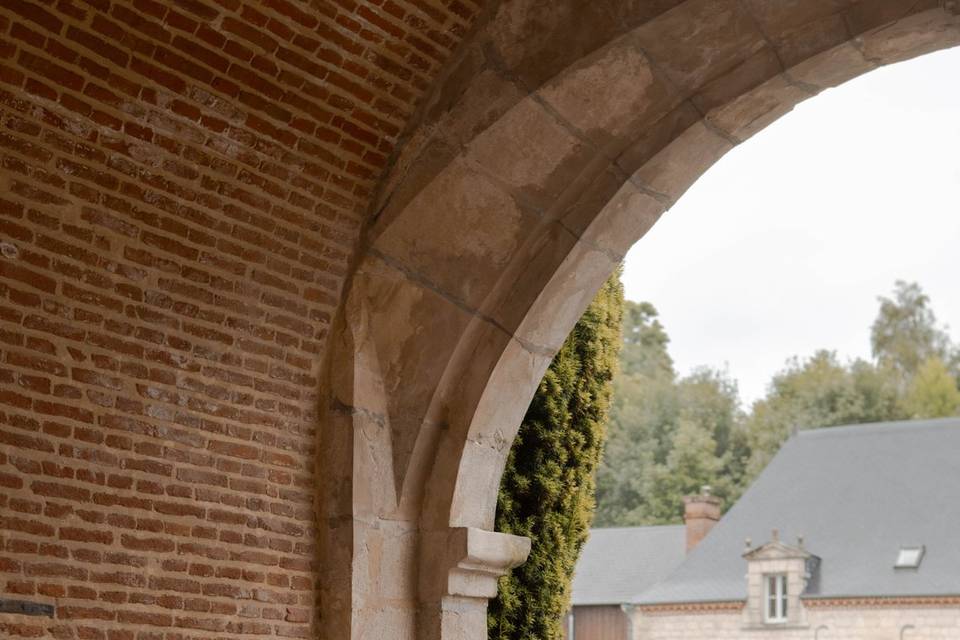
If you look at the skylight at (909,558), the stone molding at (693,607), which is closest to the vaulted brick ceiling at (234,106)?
the skylight at (909,558)

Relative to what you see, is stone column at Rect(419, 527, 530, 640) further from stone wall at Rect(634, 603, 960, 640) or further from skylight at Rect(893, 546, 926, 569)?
skylight at Rect(893, 546, 926, 569)

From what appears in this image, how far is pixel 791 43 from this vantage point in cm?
430

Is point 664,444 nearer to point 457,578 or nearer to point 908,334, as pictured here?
point 908,334

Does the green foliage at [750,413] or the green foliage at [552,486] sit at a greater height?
the green foliage at [750,413]

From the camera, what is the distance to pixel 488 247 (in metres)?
4.83

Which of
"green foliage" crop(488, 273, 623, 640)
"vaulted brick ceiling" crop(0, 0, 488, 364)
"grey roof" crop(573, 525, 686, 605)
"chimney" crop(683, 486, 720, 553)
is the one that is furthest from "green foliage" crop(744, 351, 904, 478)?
"vaulted brick ceiling" crop(0, 0, 488, 364)

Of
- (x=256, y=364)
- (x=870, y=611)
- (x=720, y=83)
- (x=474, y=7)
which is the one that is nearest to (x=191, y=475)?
(x=256, y=364)

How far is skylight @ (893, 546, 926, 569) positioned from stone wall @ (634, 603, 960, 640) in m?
0.81

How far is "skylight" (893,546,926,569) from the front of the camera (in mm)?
22984

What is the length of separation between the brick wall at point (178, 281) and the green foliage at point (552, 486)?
1.63m

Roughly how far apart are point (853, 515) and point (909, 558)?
68.5 inches

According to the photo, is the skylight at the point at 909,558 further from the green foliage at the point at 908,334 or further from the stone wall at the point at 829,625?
the green foliage at the point at 908,334

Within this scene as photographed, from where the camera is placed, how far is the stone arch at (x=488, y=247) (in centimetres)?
448

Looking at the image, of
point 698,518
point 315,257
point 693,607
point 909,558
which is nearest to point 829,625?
point 909,558
